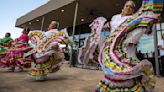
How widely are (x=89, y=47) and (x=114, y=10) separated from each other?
7.42 metres

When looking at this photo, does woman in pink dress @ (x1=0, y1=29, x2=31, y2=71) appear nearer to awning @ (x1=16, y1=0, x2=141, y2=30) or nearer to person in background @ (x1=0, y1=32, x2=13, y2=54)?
person in background @ (x1=0, y1=32, x2=13, y2=54)

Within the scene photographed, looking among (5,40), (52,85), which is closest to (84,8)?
(5,40)

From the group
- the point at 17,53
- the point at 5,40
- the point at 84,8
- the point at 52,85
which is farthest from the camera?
the point at 84,8

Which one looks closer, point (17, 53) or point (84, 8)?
point (17, 53)

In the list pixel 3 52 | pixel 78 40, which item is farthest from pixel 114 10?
pixel 3 52

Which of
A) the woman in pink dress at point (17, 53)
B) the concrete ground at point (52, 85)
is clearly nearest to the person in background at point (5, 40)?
the woman in pink dress at point (17, 53)

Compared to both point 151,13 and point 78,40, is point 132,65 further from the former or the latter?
point 78,40

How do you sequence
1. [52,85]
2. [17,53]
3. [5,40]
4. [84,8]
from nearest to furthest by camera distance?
[52,85], [17,53], [5,40], [84,8]

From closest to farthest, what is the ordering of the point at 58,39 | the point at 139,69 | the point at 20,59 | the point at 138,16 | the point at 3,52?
the point at 139,69 → the point at 138,16 → the point at 58,39 → the point at 20,59 → the point at 3,52

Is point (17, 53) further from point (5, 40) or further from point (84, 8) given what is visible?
point (84, 8)

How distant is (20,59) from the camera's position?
5867mm

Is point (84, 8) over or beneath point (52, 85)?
over

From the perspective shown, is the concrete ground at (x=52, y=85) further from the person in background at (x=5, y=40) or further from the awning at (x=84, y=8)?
the awning at (x=84, y=8)

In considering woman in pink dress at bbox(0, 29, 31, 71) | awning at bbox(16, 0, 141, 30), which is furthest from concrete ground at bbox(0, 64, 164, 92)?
awning at bbox(16, 0, 141, 30)
